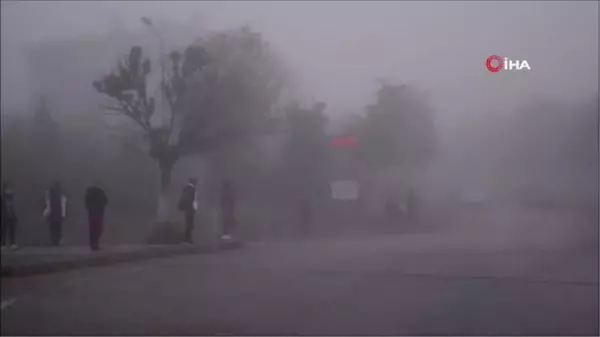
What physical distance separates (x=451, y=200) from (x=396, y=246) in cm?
53

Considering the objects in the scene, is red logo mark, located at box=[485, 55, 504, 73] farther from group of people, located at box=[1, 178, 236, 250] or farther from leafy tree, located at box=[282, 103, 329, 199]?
group of people, located at box=[1, 178, 236, 250]

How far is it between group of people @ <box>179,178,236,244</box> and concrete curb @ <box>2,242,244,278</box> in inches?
6.8

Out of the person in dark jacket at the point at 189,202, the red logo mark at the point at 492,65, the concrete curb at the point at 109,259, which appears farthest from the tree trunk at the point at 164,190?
the red logo mark at the point at 492,65

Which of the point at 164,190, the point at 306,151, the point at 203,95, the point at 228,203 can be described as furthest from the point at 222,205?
the point at 203,95

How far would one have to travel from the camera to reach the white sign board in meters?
4.91

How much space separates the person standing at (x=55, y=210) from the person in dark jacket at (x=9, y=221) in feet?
2.07

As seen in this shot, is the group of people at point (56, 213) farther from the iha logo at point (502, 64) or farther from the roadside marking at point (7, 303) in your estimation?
the iha logo at point (502, 64)

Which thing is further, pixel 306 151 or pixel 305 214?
pixel 305 214

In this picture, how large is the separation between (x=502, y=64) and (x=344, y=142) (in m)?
1.06

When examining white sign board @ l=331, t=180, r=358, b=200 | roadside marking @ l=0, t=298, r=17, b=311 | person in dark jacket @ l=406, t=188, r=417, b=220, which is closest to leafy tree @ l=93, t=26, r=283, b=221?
white sign board @ l=331, t=180, r=358, b=200

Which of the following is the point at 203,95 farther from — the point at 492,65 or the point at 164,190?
the point at 492,65

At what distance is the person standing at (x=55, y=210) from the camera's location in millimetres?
6070

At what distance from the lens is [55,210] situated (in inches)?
248

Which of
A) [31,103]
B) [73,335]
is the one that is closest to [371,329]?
[73,335]
